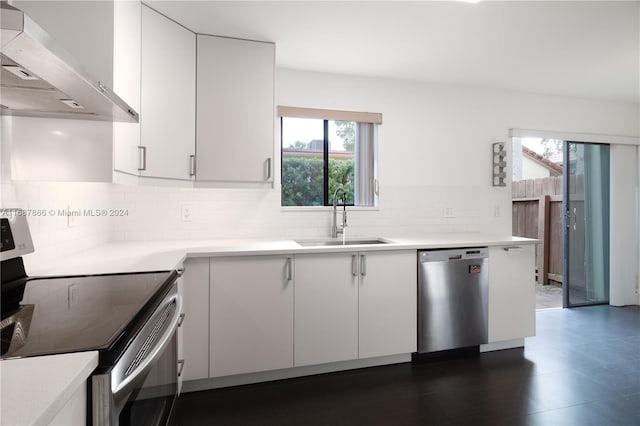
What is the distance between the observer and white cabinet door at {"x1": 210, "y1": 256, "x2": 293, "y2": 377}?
2.08 metres

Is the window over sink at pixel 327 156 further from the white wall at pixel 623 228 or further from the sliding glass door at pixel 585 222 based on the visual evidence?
the white wall at pixel 623 228

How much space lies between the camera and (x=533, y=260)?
8.95 feet

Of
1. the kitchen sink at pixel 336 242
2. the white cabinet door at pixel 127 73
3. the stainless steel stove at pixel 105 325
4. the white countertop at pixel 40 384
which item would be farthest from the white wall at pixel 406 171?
the white countertop at pixel 40 384

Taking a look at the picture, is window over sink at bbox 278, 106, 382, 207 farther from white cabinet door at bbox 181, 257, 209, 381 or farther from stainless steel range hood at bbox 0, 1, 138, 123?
stainless steel range hood at bbox 0, 1, 138, 123

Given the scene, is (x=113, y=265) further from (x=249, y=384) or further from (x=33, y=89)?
(x=249, y=384)

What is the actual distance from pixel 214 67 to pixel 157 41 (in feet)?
1.25

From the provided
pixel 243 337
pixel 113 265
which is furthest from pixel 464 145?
pixel 113 265

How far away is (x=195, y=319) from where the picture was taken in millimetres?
2045

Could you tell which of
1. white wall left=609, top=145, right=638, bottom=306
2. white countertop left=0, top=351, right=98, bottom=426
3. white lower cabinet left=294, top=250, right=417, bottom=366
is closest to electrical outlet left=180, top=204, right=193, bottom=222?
white lower cabinet left=294, top=250, right=417, bottom=366

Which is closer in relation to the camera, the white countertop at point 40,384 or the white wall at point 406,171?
the white countertop at point 40,384

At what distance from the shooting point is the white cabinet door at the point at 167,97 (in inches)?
77.2

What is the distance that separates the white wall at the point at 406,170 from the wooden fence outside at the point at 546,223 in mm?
1187

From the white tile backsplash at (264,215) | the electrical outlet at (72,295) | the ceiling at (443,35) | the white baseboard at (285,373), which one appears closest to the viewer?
the electrical outlet at (72,295)

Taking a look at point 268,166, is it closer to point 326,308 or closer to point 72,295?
point 326,308
